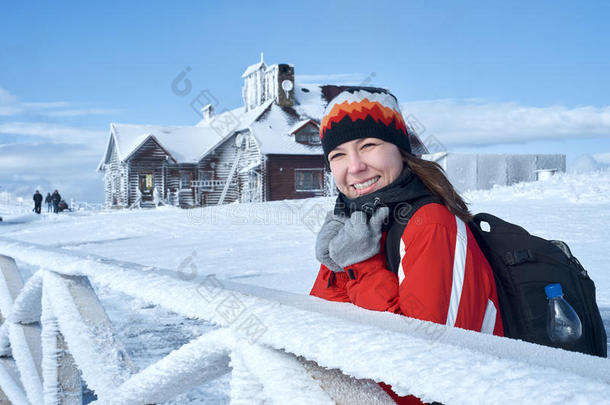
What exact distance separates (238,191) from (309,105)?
7.85 m

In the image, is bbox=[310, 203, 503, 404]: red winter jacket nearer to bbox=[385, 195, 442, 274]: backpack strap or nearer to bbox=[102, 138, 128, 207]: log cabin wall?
bbox=[385, 195, 442, 274]: backpack strap

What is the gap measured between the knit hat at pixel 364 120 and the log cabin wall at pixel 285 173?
25.4 metres

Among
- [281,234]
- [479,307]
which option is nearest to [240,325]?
[479,307]

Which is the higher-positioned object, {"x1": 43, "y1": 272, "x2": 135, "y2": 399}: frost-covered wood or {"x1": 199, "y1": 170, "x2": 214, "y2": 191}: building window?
{"x1": 199, "y1": 170, "x2": 214, "y2": 191}: building window

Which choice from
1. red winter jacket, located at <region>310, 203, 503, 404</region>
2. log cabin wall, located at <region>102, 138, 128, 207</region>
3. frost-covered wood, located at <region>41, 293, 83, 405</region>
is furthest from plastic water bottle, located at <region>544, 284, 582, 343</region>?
log cabin wall, located at <region>102, 138, 128, 207</region>

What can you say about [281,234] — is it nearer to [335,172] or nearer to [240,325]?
[335,172]

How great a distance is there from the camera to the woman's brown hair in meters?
1.70

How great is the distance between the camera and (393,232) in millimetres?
1626

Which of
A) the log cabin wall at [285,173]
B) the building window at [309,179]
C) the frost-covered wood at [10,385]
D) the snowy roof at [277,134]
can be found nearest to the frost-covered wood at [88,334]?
the frost-covered wood at [10,385]

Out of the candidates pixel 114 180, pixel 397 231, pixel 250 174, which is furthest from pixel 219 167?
pixel 397 231

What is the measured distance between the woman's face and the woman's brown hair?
0.09 metres

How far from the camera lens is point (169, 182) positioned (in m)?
29.7

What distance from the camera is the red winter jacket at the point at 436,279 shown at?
140 centimetres

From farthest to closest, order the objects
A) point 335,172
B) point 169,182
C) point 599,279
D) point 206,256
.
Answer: point 169,182 < point 206,256 < point 599,279 < point 335,172
